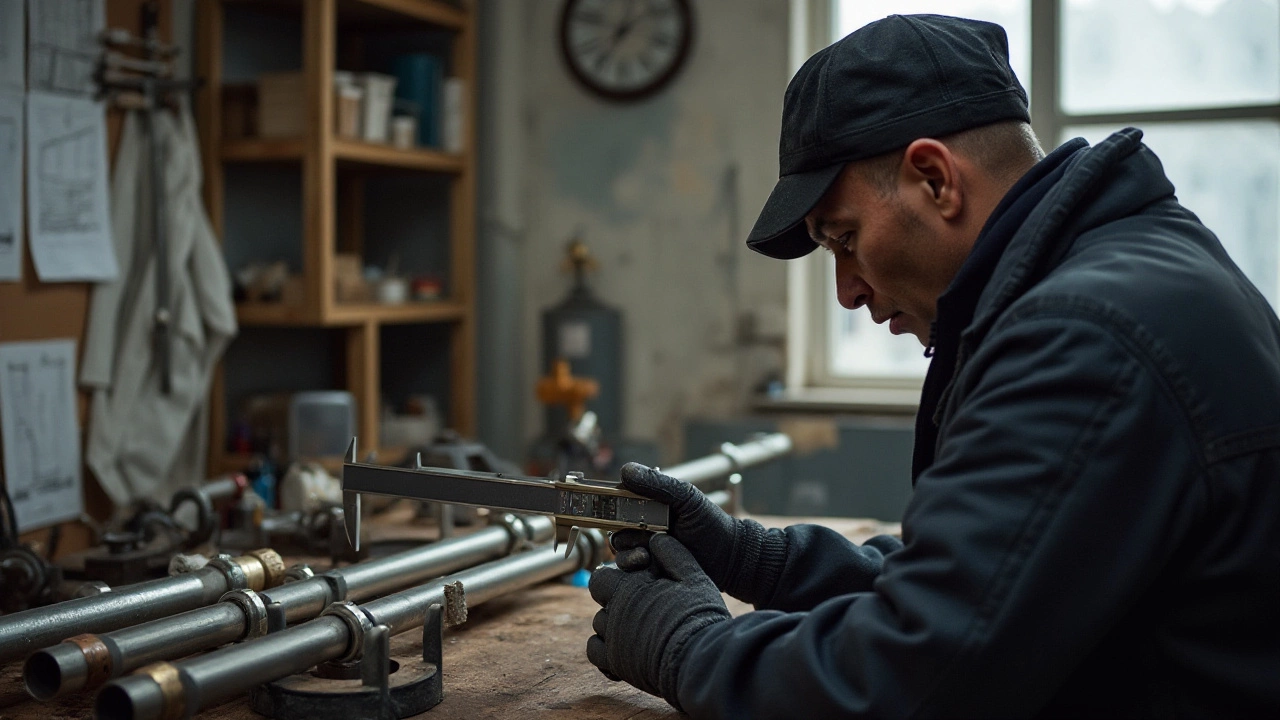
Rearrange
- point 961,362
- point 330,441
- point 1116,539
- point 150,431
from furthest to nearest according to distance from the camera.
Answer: point 150,431
point 330,441
point 961,362
point 1116,539

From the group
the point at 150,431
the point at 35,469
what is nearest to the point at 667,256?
the point at 150,431

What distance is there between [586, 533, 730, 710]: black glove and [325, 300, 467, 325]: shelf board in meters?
2.26

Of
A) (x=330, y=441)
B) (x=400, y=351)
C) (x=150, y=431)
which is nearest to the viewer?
(x=330, y=441)

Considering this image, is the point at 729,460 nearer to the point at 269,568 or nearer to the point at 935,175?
the point at 269,568

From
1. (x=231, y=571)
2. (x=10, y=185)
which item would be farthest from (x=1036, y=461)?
(x=10, y=185)

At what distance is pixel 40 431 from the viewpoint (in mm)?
2723

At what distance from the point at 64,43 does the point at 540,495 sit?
2.08 meters

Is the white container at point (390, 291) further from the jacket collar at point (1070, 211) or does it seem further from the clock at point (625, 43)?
the jacket collar at point (1070, 211)

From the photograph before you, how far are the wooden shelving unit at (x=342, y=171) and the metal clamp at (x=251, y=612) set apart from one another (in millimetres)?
2110

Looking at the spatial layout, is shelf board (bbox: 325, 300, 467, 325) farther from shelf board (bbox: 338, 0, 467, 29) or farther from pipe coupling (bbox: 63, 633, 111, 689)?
pipe coupling (bbox: 63, 633, 111, 689)

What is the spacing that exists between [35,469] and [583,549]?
1.61 m

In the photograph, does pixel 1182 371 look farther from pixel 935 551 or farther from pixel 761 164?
pixel 761 164

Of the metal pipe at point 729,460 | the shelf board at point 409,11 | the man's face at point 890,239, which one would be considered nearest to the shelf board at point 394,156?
the shelf board at point 409,11

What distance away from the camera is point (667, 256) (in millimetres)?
4125
